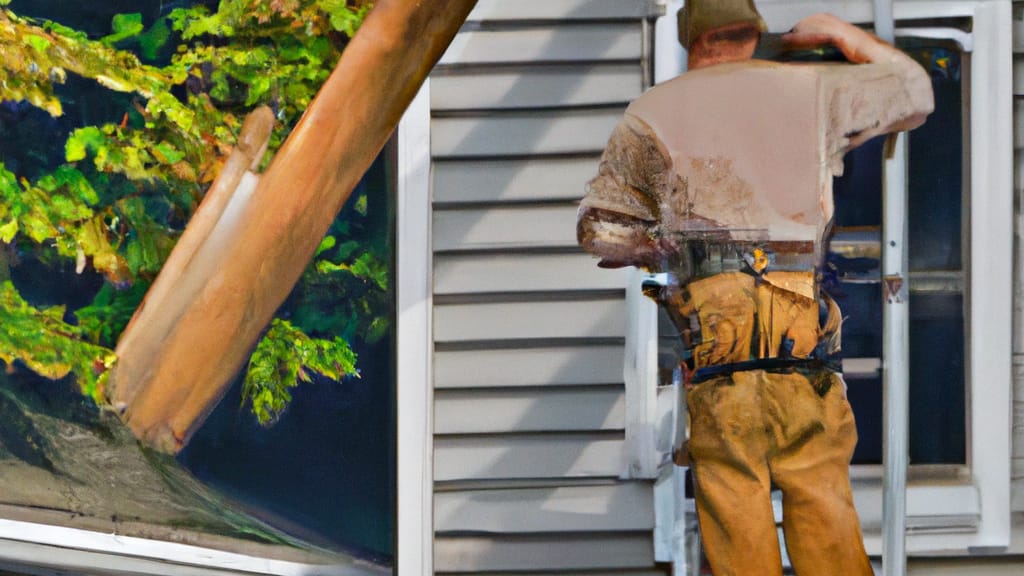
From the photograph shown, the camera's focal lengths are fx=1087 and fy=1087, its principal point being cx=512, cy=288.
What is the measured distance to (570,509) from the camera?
102 inches

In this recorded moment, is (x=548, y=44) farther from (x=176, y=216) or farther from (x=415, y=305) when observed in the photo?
(x=176, y=216)

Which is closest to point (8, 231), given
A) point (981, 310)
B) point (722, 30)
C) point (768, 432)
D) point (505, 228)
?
point (505, 228)

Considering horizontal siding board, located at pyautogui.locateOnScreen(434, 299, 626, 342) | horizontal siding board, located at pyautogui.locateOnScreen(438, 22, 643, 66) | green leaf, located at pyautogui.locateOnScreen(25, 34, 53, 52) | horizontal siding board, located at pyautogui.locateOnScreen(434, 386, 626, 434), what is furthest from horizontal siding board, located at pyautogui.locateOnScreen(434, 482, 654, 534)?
green leaf, located at pyautogui.locateOnScreen(25, 34, 53, 52)

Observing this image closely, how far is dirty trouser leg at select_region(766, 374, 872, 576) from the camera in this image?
2137 millimetres

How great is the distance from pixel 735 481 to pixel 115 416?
1592 millimetres

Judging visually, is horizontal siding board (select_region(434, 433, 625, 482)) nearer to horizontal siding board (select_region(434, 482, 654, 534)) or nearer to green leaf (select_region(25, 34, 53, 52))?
horizontal siding board (select_region(434, 482, 654, 534))

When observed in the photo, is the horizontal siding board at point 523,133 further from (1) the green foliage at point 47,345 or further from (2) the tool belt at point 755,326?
(1) the green foliage at point 47,345

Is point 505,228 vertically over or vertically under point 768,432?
over

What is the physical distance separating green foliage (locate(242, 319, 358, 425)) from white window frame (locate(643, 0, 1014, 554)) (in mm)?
1053

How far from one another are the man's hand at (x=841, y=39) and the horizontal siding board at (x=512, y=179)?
0.53m

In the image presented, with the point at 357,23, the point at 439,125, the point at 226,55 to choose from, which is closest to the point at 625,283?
the point at 439,125

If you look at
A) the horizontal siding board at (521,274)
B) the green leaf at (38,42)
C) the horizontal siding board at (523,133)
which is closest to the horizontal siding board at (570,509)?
the horizontal siding board at (521,274)

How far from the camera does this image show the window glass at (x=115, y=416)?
270 centimetres

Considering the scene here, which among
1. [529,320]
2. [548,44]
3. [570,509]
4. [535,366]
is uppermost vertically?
[548,44]
